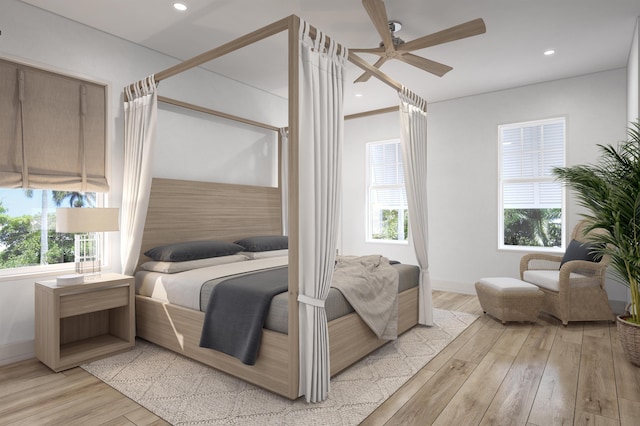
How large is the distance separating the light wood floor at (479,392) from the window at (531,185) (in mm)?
2011

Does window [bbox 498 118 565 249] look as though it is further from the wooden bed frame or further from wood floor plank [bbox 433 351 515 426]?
wood floor plank [bbox 433 351 515 426]

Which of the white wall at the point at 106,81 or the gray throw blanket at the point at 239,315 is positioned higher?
the white wall at the point at 106,81

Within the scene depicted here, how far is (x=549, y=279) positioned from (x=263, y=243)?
3.14 m

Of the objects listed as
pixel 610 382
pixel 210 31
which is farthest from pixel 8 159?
pixel 610 382

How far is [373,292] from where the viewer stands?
311 centimetres

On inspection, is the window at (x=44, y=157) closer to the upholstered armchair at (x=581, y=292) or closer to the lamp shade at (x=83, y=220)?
the lamp shade at (x=83, y=220)

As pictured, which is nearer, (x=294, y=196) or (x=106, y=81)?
(x=294, y=196)

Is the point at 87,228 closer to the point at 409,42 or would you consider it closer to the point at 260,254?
the point at 260,254

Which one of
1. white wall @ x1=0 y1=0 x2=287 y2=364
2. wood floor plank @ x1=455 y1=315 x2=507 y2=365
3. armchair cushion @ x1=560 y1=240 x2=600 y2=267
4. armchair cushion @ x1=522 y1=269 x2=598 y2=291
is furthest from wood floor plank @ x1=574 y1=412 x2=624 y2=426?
white wall @ x1=0 y1=0 x2=287 y2=364

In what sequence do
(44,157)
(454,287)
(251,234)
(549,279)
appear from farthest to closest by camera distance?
(454,287), (251,234), (549,279), (44,157)

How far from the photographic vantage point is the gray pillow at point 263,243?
4.36 metres

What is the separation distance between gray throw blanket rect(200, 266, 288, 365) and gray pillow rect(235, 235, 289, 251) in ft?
4.97

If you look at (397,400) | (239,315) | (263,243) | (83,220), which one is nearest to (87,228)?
(83,220)

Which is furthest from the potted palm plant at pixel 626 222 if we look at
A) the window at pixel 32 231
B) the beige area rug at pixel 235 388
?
the window at pixel 32 231
